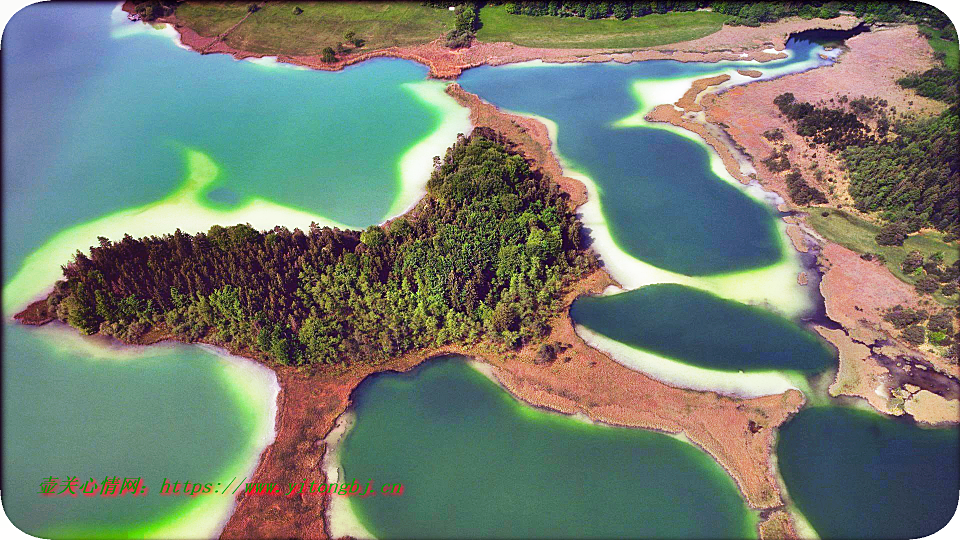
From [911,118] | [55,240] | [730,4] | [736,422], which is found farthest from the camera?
[730,4]

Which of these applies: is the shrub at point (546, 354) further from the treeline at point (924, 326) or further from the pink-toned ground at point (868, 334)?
the treeline at point (924, 326)

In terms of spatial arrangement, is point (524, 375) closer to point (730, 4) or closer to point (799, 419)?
point (799, 419)

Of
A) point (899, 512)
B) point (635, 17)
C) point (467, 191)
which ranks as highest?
point (635, 17)

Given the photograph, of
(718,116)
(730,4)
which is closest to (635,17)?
(730,4)

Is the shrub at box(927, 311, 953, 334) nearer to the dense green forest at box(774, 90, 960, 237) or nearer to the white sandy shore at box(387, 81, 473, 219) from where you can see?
the dense green forest at box(774, 90, 960, 237)

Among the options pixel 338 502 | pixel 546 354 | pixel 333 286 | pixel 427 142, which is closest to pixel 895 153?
pixel 546 354

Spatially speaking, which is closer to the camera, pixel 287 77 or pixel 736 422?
pixel 736 422

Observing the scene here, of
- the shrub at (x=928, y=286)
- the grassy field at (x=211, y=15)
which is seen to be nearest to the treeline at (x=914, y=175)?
the shrub at (x=928, y=286)
